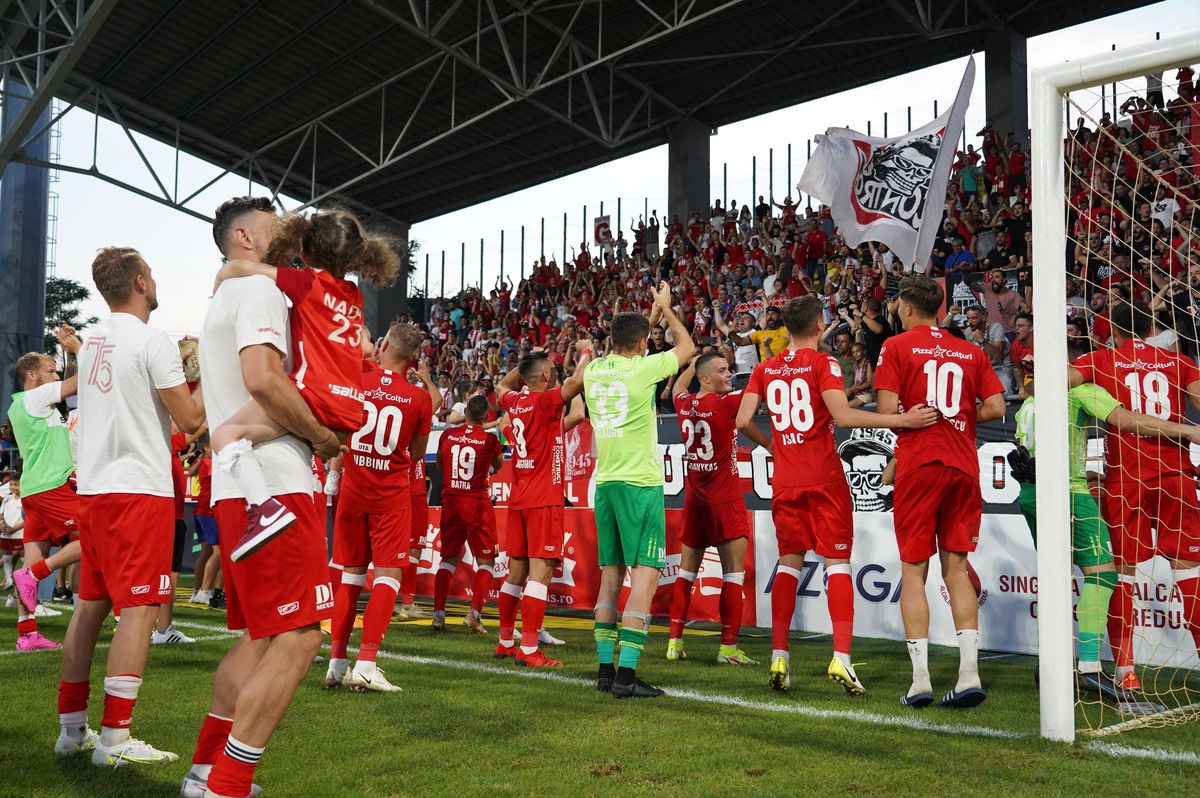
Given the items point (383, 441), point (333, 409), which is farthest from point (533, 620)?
point (333, 409)

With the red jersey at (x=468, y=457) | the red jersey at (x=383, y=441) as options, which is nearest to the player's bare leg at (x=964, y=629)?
the red jersey at (x=383, y=441)

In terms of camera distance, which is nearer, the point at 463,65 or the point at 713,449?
the point at 713,449

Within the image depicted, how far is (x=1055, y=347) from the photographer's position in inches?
182

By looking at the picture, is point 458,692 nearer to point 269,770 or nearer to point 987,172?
point 269,770

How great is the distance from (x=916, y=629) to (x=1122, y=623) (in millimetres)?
1310

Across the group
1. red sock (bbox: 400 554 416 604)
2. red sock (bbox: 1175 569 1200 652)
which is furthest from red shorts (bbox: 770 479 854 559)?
red sock (bbox: 400 554 416 604)

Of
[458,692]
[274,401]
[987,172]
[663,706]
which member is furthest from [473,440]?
[987,172]

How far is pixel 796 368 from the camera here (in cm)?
613

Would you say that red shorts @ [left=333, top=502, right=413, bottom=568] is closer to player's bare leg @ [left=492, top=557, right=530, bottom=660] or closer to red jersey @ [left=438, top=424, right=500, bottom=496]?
player's bare leg @ [left=492, top=557, right=530, bottom=660]

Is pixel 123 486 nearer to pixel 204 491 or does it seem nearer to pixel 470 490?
pixel 470 490

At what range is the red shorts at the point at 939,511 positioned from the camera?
539cm

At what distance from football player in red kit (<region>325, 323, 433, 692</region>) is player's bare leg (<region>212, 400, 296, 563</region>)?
288 cm

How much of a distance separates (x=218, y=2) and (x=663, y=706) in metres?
16.2

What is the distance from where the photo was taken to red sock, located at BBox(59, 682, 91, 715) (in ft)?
14.2
